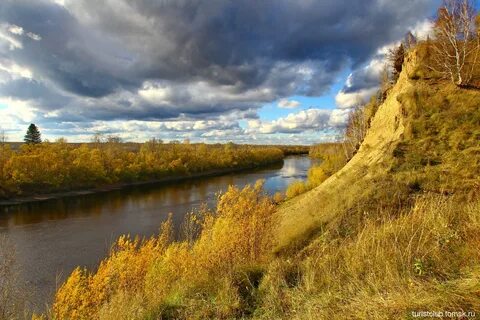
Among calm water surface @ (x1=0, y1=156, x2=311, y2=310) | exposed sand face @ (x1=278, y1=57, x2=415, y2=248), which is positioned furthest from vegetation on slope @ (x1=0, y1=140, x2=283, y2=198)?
exposed sand face @ (x1=278, y1=57, x2=415, y2=248)

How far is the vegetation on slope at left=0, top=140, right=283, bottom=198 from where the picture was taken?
192 feet

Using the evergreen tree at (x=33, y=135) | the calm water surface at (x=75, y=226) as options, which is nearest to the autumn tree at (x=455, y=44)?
the calm water surface at (x=75, y=226)

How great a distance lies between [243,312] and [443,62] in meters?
23.2

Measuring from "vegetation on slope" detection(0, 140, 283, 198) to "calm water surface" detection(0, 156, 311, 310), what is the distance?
306 inches

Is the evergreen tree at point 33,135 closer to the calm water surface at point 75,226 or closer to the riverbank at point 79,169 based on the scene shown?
the riverbank at point 79,169

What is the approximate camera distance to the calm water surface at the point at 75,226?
24266 mm

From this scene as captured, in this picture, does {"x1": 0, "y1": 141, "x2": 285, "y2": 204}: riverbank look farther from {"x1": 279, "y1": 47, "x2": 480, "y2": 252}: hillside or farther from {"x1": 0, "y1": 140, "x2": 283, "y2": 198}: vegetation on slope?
{"x1": 279, "y1": 47, "x2": 480, "y2": 252}: hillside

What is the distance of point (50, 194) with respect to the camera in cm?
5909

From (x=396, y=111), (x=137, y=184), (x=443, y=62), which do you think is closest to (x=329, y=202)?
(x=396, y=111)

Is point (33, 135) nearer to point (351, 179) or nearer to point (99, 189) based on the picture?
point (99, 189)

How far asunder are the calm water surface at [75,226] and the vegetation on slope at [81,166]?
7.78m

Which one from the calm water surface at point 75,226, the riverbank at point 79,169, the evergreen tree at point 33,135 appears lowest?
the calm water surface at point 75,226

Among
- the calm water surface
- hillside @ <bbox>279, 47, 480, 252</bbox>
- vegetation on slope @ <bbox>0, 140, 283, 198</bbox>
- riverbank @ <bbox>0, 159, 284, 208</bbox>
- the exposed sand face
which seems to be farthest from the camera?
vegetation on slope @ <bbox>0, 140, 283, 198</bbox>

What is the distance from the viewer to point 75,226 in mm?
36812
